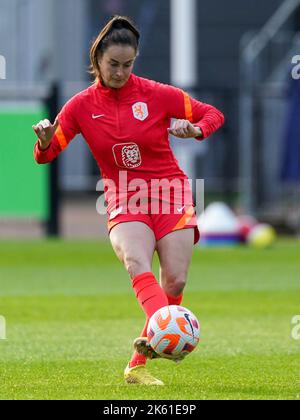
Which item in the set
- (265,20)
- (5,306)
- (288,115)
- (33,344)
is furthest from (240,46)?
(33,344)

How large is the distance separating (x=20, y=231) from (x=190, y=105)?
1369 centimetres

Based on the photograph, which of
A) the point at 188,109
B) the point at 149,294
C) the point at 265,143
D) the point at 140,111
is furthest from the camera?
the point at 265,143

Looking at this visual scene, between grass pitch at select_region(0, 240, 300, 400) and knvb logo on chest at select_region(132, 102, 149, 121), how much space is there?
1.55m

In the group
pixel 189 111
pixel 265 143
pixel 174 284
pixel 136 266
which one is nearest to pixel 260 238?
pixel 265 143

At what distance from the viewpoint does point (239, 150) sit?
23719 millimetres

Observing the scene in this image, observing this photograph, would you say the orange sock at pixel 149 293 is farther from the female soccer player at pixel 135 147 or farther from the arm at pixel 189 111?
the arm at pixel 189 111

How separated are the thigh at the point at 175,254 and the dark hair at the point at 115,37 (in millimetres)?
1100

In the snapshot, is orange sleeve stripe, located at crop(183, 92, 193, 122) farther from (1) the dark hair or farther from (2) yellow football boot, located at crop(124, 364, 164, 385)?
(2) yellow football boot, located at crop(124, 364, 164, 385)

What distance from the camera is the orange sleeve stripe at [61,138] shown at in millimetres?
7445

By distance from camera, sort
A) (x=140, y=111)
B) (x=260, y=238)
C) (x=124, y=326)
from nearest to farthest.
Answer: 1. (x=140, y=111)
2. (x=124, y=326)
3. (x=260, y=238)

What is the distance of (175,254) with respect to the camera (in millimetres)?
7312

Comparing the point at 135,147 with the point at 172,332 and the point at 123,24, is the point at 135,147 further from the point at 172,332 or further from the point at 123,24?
the point at 172,332

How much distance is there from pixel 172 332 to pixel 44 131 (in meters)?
1.42

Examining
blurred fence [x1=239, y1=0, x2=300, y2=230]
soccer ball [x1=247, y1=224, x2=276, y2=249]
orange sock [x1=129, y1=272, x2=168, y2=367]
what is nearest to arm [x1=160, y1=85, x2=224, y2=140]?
orange sock [x1=129, y1=272, x2=168, y2=367]
